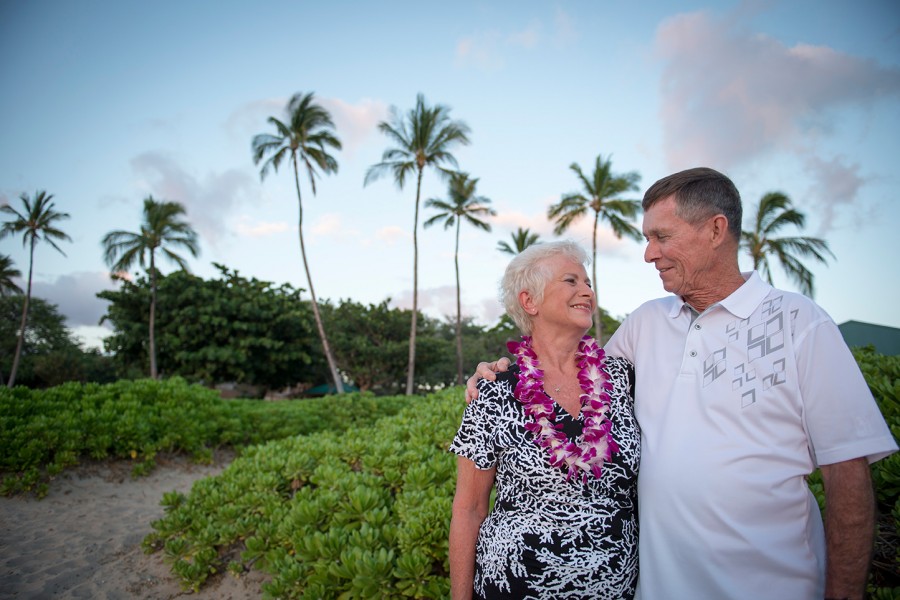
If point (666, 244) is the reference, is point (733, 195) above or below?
above

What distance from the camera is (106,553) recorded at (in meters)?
5.74

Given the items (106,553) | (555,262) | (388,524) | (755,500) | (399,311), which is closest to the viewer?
(755,500)

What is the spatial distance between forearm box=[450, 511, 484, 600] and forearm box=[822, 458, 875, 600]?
47.5 inches

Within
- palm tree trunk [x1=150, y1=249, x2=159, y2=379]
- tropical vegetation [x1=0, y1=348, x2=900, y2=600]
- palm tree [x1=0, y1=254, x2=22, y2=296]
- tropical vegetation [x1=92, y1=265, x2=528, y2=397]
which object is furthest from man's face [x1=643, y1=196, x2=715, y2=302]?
palm tree [x1=0, y1=254, x2=22, y2=296]

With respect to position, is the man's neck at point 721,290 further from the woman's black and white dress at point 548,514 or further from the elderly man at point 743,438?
the woman's black and white dress at point 548,514

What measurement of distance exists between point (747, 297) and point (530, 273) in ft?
2.81

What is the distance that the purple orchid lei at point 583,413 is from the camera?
1.93m

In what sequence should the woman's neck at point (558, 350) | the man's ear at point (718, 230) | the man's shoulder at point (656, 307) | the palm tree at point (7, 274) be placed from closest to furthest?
the man's ear at point (718, 230) → the man's shoulder at point (656, 307) → the woman's neck at point (558, 350) → the palm tree at point (7, 274)

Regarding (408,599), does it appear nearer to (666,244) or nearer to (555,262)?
(555,262)

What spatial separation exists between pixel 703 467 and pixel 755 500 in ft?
0.56

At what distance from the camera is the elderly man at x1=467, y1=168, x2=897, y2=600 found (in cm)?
152

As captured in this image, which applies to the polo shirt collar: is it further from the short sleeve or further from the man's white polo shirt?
the short sleeve

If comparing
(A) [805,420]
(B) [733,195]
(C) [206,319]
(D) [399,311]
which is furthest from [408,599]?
(D) [399,311]

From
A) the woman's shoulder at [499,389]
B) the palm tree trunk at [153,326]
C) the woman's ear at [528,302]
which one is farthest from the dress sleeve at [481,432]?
the palm tree trunk at [153,326]
